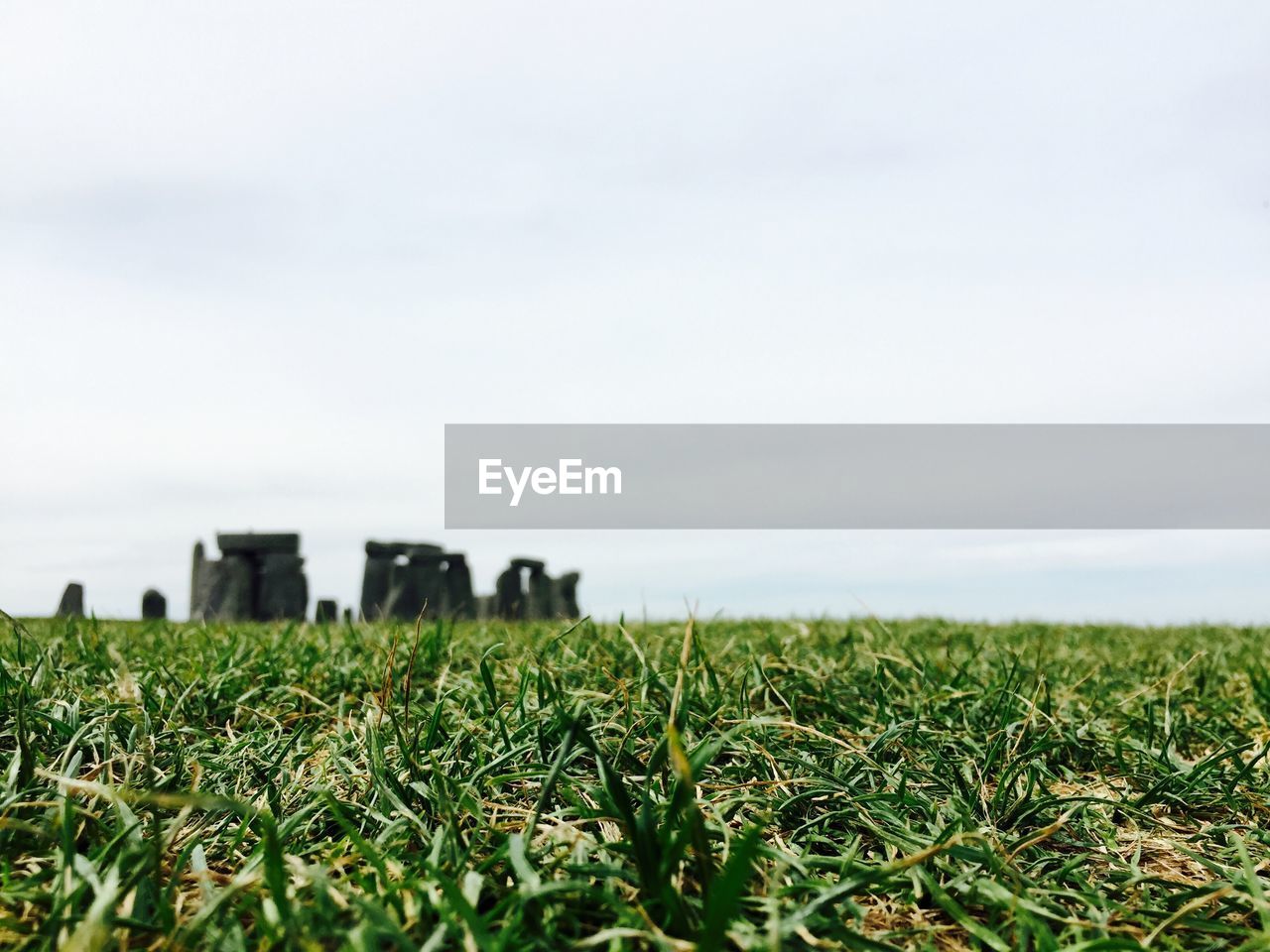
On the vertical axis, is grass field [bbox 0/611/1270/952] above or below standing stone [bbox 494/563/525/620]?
below

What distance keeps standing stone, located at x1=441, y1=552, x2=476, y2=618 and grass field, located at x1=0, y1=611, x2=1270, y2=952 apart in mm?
13176

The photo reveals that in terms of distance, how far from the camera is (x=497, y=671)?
10.3ft

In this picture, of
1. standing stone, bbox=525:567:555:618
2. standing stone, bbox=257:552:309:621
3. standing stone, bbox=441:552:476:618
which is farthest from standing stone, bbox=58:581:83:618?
standing stone, bbox=525:567:555:618

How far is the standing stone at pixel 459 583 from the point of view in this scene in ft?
54.3

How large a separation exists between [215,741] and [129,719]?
261 mm

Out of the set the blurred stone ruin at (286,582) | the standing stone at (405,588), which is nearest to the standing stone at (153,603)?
the blurred stone ruin at (286,582)

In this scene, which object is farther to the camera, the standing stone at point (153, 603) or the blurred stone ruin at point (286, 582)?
the standing stone at point (153, 603)

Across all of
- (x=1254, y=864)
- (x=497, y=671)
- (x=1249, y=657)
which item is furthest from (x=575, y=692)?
(x=1249, y=657)

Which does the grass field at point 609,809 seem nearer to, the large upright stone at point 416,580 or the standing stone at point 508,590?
the large upright stone at point 416,580

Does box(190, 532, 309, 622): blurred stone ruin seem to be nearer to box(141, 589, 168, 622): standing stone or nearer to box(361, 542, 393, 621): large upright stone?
box(361, 542, 393, 621): large upright stone

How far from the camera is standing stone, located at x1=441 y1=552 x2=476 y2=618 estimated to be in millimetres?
16562

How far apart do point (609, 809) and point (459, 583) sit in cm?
1526

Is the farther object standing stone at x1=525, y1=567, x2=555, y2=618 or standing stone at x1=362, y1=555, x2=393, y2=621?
standing stone at x1=525, y1=567, x2=555, y2=618

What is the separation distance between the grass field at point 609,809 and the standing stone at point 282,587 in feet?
41.4
